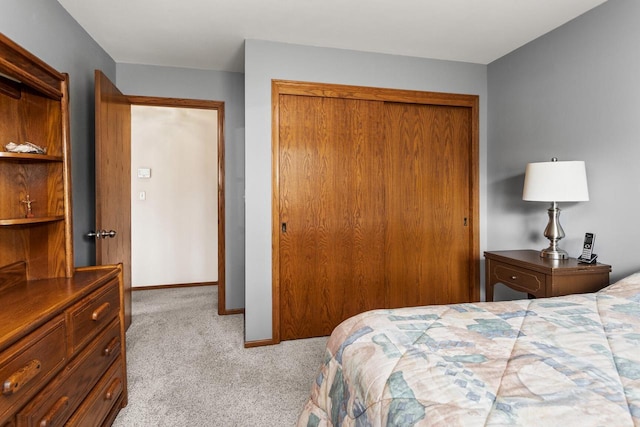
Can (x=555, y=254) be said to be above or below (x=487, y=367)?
above

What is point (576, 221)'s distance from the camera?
251 centimetres

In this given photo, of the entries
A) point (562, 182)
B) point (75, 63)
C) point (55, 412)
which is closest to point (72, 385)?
point (55, 412)

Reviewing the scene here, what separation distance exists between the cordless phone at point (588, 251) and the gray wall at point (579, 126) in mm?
102

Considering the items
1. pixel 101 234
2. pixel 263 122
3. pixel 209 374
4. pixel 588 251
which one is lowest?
pixel 209 374

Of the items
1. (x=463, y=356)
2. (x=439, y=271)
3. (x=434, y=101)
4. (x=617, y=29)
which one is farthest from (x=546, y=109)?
(x=463, y=356)

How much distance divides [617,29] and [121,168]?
3611mm

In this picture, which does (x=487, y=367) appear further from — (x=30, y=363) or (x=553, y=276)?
(x=553, y=276)

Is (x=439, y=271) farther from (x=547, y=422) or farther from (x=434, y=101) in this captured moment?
(x=547, y=422)

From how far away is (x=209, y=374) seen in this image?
2.36 metres

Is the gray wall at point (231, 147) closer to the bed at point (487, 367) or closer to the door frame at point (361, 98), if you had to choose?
the door frame at point (361, 98)

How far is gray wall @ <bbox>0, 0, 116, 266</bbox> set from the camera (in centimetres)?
193

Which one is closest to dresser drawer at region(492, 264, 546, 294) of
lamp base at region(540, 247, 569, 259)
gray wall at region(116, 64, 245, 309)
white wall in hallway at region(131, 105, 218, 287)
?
lamp base at region(540, 247, 569, 259)

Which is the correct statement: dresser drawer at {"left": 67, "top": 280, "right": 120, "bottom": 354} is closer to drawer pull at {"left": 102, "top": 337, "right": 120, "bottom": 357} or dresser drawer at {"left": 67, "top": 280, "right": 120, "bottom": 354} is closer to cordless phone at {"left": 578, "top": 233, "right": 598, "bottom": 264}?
drawer pull at {"left": 102, "top": 337, "right": 120, "bottom": 357}

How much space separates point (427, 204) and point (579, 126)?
48.9 inches
